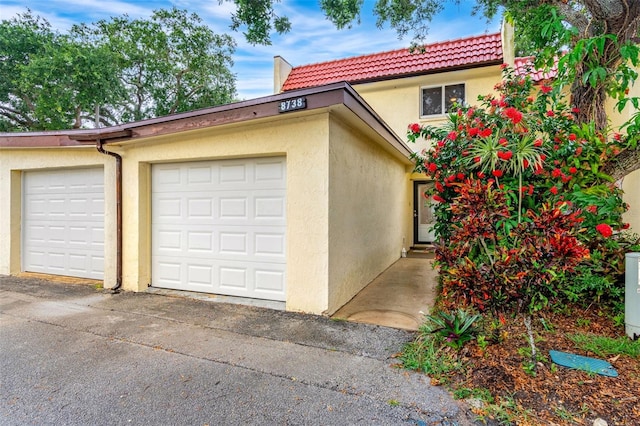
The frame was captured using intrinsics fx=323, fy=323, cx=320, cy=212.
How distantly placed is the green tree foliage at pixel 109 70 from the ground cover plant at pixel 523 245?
1485 cm

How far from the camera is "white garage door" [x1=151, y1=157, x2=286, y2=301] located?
513cm

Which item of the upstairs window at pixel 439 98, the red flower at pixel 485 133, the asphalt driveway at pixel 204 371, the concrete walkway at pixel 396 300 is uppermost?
the upstairs window at pixel 439 98

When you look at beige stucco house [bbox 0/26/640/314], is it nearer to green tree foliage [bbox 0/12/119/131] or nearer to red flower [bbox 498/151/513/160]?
red flower [bbox 498/151/513/160]

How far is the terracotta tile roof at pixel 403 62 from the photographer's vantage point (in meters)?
9.59

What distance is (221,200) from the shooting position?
18.0 ft

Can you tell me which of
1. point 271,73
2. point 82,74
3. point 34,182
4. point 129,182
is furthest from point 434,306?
point 82,74

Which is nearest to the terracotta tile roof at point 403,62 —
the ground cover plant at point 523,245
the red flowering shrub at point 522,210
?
the ground cover plant at point 523,245

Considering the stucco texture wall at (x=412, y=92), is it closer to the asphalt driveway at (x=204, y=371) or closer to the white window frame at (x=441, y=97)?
the white window frame at (x=441, y=97)

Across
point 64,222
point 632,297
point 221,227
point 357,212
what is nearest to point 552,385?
point 632,297

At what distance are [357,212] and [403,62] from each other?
279 inches

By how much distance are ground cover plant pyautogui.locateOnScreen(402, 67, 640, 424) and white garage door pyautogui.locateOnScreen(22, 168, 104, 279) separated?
631 centimetres

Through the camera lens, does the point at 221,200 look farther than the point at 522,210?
Yes

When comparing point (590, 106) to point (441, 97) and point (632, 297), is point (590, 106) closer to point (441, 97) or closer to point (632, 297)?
point (632, 297)

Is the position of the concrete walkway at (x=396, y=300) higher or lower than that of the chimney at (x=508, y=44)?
lower
